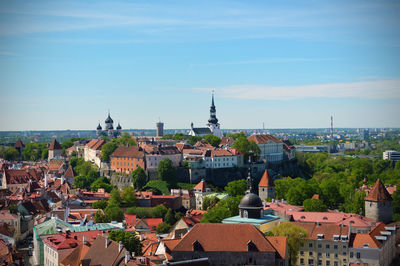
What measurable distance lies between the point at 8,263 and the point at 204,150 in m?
64.2

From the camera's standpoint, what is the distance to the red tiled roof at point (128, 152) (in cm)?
10181

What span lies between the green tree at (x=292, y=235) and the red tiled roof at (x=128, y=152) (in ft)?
170

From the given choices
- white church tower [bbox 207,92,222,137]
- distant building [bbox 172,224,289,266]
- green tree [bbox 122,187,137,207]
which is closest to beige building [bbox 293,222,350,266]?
distant building [bbox 172,224,289,266]

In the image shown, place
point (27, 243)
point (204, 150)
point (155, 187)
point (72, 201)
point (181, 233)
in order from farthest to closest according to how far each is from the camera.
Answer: point (204, 150)
point (155, 187)
point (72, 201)
point (27, 243)
point (181, 233)

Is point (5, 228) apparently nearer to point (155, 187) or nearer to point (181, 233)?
point (181, 233)

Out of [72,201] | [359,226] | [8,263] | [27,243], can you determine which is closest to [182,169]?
[72,201]

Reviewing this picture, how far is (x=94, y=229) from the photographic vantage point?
54.1 meters

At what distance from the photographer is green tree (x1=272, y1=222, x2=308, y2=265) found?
5066cm

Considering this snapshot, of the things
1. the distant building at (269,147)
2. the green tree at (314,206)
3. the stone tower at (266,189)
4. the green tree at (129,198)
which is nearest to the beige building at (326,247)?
the green tree at (314,206)

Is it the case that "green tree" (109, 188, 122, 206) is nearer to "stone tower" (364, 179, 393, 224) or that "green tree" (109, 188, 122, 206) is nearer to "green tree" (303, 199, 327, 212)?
"green tree" (303, 199, 327, 212)

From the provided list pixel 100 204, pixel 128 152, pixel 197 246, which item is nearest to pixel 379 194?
pixel 197 246

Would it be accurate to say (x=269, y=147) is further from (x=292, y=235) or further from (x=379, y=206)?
(x=292, y=235)

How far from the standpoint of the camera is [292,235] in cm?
5141

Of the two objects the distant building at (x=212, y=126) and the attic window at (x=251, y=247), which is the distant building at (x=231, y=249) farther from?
the distant building at (x=212, y=126)
